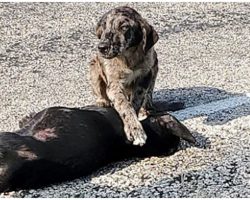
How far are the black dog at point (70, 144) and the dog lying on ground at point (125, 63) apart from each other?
1.00 ft

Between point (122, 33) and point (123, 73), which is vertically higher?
point (122, 33)

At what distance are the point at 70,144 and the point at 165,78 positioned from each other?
291 centimetres

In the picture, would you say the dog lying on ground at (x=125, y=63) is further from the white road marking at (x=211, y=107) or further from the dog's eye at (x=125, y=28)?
the white road marking at (x=211, y=107)

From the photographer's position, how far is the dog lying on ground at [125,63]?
542 centimetres

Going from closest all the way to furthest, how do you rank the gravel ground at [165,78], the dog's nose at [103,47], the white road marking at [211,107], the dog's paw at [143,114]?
the gravel ground at [165,78] → the dog's nose at [103,47] → the dog's paw at [143,114] → the white road marking at [211,107]

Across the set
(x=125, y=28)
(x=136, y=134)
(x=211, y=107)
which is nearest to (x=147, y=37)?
(x=125, y=28)

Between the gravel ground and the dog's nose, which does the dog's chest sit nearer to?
the dog's nose

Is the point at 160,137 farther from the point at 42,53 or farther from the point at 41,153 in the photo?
the point at 42,53

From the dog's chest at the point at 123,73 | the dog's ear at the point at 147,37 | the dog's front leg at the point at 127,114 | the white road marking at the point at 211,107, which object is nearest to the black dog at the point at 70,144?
the dog's front leg at the point at 127,114

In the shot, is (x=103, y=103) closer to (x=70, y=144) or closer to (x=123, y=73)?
(x=123, y=73)

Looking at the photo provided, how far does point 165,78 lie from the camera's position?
7.38 m

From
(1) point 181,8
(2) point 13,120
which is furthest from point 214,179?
(1) point 181,8

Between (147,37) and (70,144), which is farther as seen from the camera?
(147,37)

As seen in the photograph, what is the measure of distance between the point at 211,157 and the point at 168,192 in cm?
64
